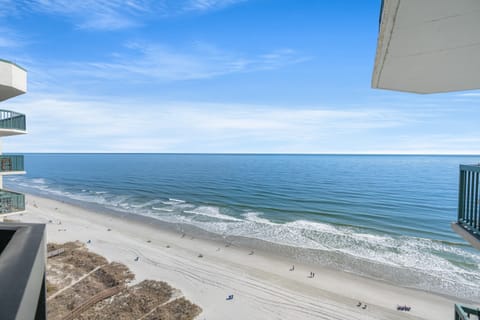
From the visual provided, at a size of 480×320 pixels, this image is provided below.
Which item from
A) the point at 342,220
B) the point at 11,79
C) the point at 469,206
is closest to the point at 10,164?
the point at 11,79

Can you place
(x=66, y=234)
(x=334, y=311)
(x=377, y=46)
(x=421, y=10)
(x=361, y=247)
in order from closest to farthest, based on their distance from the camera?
1. (x=421, y=10)
2. (x=377, y=46)
3. (x=334, y=311)
4. (x=361, y=247)
5. (x=66, y=234)

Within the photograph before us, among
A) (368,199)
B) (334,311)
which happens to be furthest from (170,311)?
Answer: (368,199)

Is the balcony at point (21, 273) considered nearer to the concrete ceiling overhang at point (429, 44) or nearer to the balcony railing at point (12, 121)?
the concrete ceiling overhang at point (429, 44)

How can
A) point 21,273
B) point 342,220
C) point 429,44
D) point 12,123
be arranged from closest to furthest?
point 21,273, point 429,44, point 12,123, point 342,220

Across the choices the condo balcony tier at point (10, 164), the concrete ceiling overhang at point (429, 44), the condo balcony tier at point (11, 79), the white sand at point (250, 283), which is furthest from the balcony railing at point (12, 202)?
the concrete ceiling overhang at point (429, 44)

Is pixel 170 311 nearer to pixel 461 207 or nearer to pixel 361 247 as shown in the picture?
pixel 461 207

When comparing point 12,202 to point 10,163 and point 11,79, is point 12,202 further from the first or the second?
point 11,79
